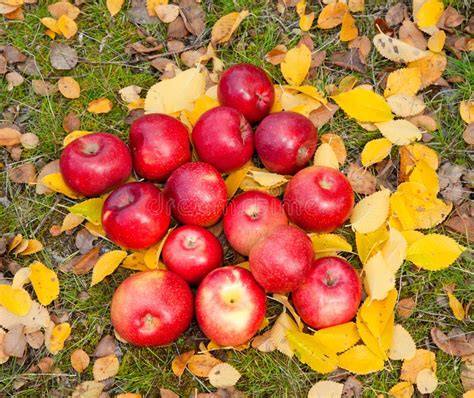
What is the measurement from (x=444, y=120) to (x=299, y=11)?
1040 mm

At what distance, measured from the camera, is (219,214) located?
2.80 metres

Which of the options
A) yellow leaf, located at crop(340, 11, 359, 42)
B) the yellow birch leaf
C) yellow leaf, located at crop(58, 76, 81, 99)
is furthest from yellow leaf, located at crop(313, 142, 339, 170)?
yellow leaf, located at crop(58, 76, 81, 99)

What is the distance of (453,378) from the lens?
2672 mm

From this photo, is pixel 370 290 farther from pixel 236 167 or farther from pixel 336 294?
pixel 236 167

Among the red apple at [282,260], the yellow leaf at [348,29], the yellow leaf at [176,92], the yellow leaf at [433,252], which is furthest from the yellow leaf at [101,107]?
the yellow leaf at [433,252]

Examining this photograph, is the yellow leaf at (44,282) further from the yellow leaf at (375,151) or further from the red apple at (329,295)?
the yellow leaf at (375,151)

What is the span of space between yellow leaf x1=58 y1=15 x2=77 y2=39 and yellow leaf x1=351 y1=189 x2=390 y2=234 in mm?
1931

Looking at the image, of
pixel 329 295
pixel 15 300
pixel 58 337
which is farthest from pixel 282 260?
pixel 15 300

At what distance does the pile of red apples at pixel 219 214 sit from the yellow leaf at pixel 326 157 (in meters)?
0.04

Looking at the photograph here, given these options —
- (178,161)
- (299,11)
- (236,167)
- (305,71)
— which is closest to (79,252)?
(178,161)

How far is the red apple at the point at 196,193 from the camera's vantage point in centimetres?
272

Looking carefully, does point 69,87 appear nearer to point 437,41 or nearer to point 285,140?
point 285,140

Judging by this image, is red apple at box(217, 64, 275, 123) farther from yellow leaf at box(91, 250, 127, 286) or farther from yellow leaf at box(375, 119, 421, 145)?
yellow leaf at box(91, 250, 127, 286)

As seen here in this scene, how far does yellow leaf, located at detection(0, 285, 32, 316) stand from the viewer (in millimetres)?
2795
